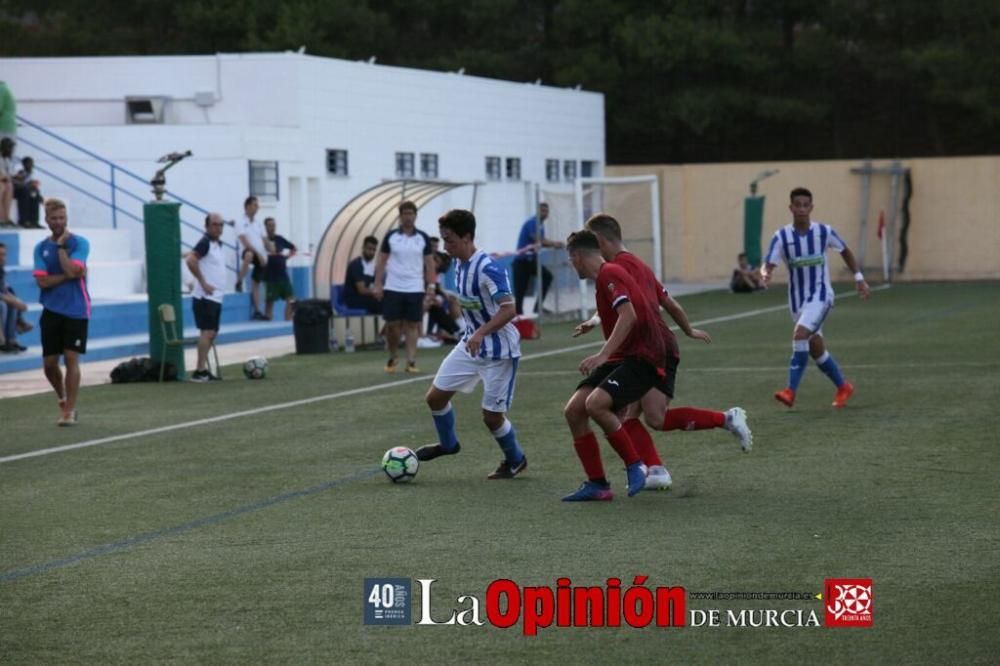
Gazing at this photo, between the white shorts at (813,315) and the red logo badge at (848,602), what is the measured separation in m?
8.01

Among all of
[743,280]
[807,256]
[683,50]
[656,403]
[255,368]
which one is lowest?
[743,280]

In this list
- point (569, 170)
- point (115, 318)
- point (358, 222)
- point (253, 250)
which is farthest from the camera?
point (569, 170)

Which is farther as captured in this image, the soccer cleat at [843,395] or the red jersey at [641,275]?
the soccer cleat at [843,395]

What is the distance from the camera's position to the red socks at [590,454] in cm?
1055

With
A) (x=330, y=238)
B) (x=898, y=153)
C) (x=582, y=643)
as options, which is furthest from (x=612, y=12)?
(x=582, y=643)

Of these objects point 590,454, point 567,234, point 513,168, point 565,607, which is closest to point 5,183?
point 567,234

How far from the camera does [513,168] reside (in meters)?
43.9

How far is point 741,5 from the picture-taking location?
172 ft

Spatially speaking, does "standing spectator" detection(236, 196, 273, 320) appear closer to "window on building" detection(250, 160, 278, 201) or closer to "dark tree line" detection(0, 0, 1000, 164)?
"window on building" detection(250, 160, 278, 201)

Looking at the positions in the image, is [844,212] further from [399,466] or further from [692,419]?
[399,466]

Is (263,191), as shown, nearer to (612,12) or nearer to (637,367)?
(612,12)

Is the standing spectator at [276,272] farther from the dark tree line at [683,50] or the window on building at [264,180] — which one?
the dark tree line at [683,50]

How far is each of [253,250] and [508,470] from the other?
1914 cm

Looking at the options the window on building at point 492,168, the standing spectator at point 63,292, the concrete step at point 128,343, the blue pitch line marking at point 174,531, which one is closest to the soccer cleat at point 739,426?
the blue pitch line marking at point 174,531
